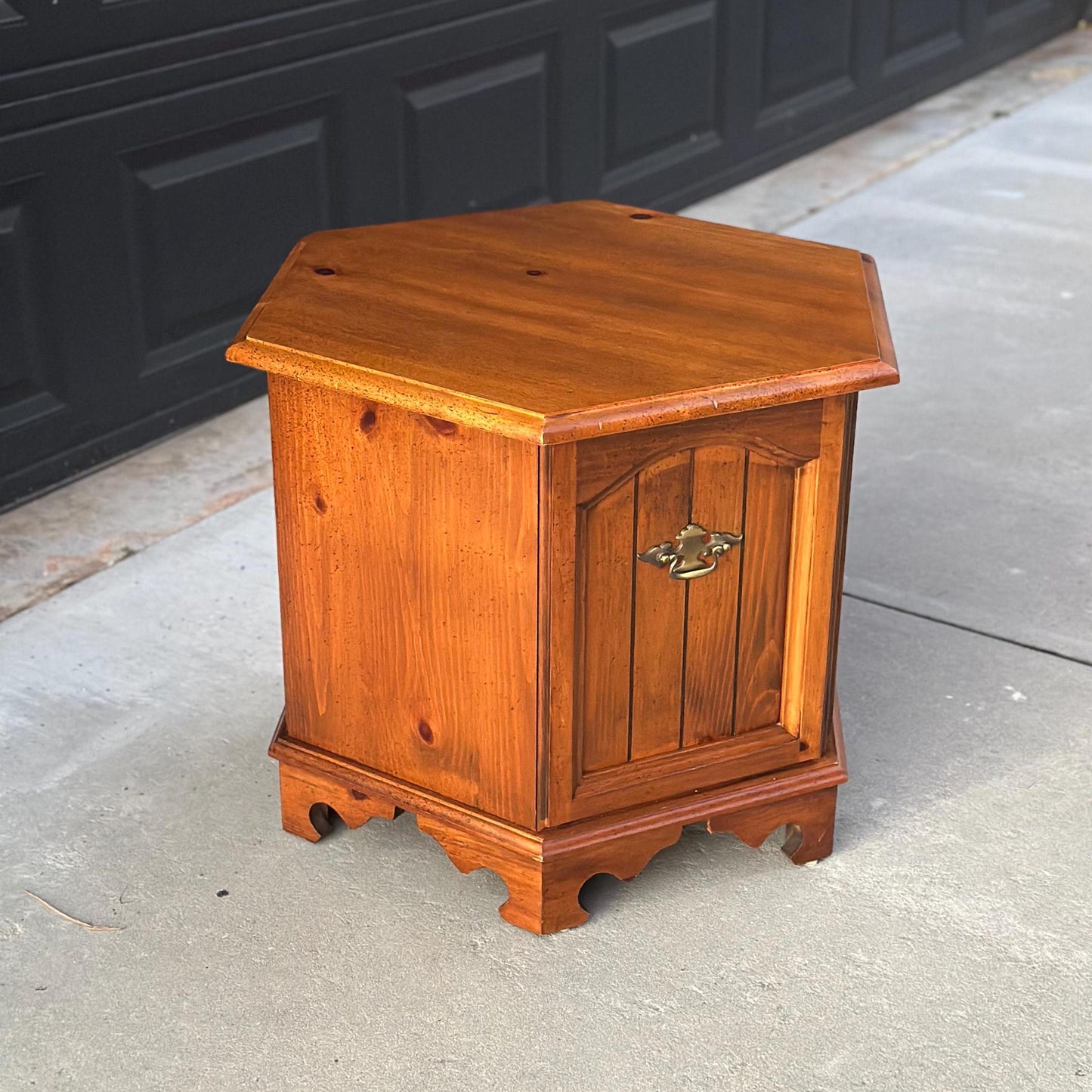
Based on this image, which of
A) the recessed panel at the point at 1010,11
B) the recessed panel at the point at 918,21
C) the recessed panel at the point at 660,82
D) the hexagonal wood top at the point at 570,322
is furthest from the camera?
the recessed panel at the point at 1010,11

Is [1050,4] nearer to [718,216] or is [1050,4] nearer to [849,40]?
[849,40]

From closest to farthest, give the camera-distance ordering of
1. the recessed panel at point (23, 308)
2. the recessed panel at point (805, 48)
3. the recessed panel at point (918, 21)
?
1. the recessed panel at point (23, 308)
2. the recessed panel at point (805, 48)
3. the recessed panel at point (918, 21)

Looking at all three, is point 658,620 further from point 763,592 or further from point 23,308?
point 23,308

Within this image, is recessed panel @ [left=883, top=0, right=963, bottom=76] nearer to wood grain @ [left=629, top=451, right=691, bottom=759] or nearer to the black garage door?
the black garage door

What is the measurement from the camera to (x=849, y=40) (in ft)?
18.7

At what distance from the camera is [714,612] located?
1978mm

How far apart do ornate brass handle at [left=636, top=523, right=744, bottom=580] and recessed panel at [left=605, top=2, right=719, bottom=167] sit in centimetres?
298

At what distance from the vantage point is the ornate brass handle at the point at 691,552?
1.91 meters

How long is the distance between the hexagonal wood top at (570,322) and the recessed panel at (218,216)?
1.17 meters

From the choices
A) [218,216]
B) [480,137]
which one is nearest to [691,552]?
[218,216]

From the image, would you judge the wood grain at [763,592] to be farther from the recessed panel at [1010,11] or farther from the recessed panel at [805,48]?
the recessed panel at [1010,11]

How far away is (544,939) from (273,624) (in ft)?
3.19

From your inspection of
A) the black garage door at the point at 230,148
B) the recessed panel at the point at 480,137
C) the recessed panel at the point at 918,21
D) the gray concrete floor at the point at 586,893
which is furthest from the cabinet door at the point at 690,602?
the recessed panel at the point at 918,21

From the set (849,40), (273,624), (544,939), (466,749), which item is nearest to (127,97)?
(273,624)
